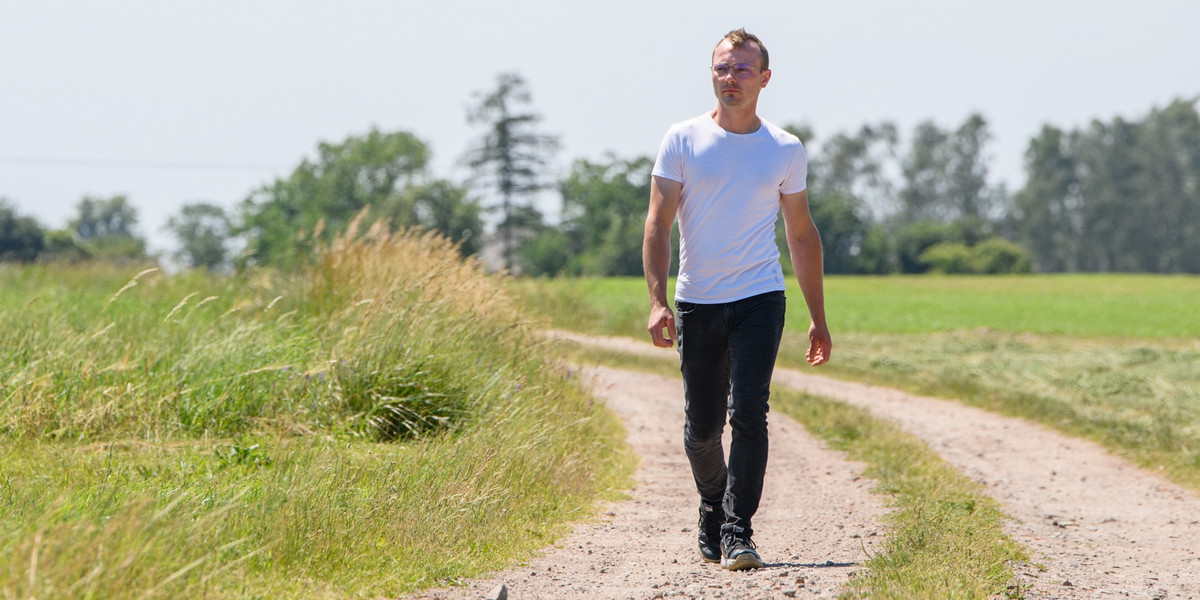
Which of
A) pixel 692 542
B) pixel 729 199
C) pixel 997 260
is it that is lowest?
pixel 692 542

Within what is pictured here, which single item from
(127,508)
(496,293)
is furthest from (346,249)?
(127,508)

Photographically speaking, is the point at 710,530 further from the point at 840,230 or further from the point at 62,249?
the point at 840,230

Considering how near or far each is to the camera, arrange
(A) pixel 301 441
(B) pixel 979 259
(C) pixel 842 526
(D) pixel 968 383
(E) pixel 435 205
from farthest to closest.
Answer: (B) pixel 979 259, (E) pixel 435 205, (D) pixel 968 383, (A) pixel 301 441, (C) pixel 842 526

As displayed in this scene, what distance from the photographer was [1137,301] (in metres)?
46.0

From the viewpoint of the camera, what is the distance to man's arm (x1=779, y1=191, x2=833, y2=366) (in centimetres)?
499

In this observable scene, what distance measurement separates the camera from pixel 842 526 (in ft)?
20.1

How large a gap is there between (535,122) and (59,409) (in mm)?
62004

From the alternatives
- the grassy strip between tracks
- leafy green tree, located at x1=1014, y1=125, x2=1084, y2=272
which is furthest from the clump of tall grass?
leafy green tree, located at x1=1014, y1=125, x2=1084, y2=272

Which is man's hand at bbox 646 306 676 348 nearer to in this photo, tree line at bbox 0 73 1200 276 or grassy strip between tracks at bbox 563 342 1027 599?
grassy strip between tracks at bbox 563 342 1027 599

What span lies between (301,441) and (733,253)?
3.07 m

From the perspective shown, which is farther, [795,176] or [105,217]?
[105,217]

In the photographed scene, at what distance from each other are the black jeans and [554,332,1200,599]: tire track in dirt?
1198 millimetres

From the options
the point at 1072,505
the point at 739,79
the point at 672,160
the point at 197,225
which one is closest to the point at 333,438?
the point at 672,160

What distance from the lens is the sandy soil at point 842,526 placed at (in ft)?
15.4
